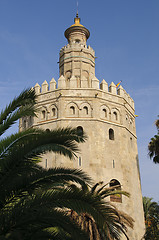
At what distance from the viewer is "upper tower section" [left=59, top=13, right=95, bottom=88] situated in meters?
22.8

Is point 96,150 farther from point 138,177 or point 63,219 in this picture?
point 63,219

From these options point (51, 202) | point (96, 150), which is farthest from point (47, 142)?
point (96, 150)

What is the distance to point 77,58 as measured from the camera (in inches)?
912

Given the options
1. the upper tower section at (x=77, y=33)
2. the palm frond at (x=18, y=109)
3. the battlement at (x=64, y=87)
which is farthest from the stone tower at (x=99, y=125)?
the palm frond at (x=18, y=109)

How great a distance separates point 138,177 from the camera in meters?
21.2

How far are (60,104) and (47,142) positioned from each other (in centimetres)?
1268

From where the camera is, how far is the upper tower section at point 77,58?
74.6 ft

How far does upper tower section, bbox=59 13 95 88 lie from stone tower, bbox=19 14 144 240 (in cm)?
8

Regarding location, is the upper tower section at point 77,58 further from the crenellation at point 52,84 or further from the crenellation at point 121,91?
the crenellation at point 121,91

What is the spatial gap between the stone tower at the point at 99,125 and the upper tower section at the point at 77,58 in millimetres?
79

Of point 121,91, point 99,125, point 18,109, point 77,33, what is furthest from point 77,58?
point 18,109

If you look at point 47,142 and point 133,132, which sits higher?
point 133,132

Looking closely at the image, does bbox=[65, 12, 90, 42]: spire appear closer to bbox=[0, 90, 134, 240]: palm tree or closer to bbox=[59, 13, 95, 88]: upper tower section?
bbox=[59, 13, 95, 88]: upper tower section

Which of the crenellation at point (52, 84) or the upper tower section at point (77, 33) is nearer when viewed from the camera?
the crenellation at point (52, 84)
